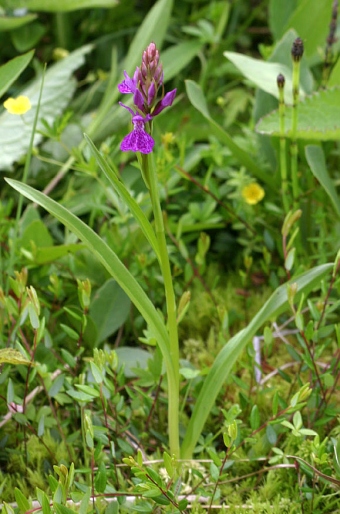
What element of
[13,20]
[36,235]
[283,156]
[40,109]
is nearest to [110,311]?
[36,235]

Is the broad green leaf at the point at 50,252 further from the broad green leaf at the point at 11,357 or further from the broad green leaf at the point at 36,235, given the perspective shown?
the broad green leaf at the point at 11,357

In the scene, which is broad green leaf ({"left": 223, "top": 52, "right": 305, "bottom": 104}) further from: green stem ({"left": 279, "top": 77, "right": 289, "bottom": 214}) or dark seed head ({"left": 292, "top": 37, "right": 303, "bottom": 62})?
dark seed head ({"left": 292, "top": 37, "right": 303, "bottom": 62})

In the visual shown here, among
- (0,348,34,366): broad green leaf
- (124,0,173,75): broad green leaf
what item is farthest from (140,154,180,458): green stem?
(124,0,173,75): broad green leaf

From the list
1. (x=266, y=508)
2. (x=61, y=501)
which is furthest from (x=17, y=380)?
(x=266, y=508)

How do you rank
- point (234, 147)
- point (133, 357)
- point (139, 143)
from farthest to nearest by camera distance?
point (234, 147)
point (133, 357)
point (139, 143)

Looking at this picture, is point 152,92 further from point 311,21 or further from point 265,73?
point 311,21

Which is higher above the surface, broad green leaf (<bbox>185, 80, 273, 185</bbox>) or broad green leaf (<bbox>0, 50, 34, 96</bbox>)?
broad green leaf (<bbox>0, 50, 34, 96</bbox>)
